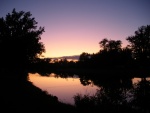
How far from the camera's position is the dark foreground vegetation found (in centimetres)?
1574

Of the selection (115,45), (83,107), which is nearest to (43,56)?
(83,107)

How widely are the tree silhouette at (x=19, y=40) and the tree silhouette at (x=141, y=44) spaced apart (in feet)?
195

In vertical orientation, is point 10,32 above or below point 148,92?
above


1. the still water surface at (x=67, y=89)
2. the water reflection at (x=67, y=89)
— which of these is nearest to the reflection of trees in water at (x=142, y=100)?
the still water surface at (x=67, y=89)

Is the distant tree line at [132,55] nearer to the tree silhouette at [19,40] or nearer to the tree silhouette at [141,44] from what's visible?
the tree silhouette at [141,44]

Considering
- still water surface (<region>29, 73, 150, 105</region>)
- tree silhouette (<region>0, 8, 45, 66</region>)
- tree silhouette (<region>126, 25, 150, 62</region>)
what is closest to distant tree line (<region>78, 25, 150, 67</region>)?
tree silhouette (<region>126, 25, 150, 62</region>)

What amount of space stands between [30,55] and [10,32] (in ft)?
20.4

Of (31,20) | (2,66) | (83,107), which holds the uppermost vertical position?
(31,20)

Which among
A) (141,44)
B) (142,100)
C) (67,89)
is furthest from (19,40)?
(141,44)

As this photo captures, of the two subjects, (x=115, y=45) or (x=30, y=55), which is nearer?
(x=30, y=55)

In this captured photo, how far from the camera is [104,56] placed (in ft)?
326

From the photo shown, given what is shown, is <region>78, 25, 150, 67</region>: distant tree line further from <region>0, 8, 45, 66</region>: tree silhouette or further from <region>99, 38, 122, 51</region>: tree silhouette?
<region>0, 8, 45, 66</region>: tree silhouette

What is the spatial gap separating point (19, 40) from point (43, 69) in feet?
52.1

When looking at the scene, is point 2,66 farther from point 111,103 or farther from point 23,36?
point 111,103
